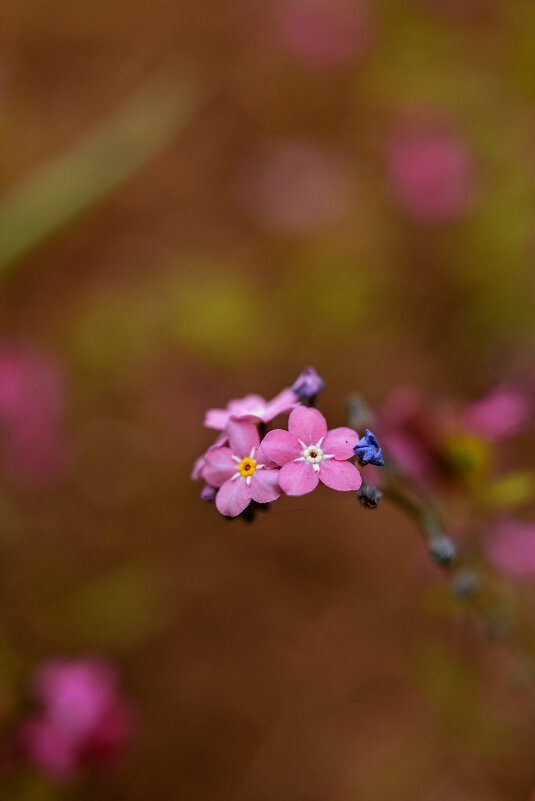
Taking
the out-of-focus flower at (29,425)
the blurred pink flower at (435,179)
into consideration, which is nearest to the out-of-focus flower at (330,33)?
the blurred pink flower at (435,179)

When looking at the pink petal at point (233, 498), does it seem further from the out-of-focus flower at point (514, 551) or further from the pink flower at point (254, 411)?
the out-of-focus flower at point (514, 551)

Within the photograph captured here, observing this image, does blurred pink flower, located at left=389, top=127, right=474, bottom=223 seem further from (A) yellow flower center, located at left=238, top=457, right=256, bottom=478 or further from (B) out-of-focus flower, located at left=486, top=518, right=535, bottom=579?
(A) yellow flower center, located at left=238, top=457, right=256, bottom=478

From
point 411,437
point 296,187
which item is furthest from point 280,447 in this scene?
point 296,187

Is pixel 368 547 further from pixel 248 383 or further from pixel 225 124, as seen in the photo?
pixel 225 124

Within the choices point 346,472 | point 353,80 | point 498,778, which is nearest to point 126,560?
point 498,778


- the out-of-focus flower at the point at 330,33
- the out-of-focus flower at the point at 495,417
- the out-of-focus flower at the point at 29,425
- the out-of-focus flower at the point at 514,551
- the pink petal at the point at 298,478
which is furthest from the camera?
the out-of-focus flower at the point at 330,33

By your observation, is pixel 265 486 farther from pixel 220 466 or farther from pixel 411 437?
pixel 411 437

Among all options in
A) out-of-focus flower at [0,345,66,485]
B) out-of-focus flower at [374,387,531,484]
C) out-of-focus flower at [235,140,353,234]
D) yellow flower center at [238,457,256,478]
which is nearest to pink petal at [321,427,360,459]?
yellow flower center at [238,457,256,478]

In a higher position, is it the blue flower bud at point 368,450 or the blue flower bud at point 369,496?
the blue flower bud at point 368,450
